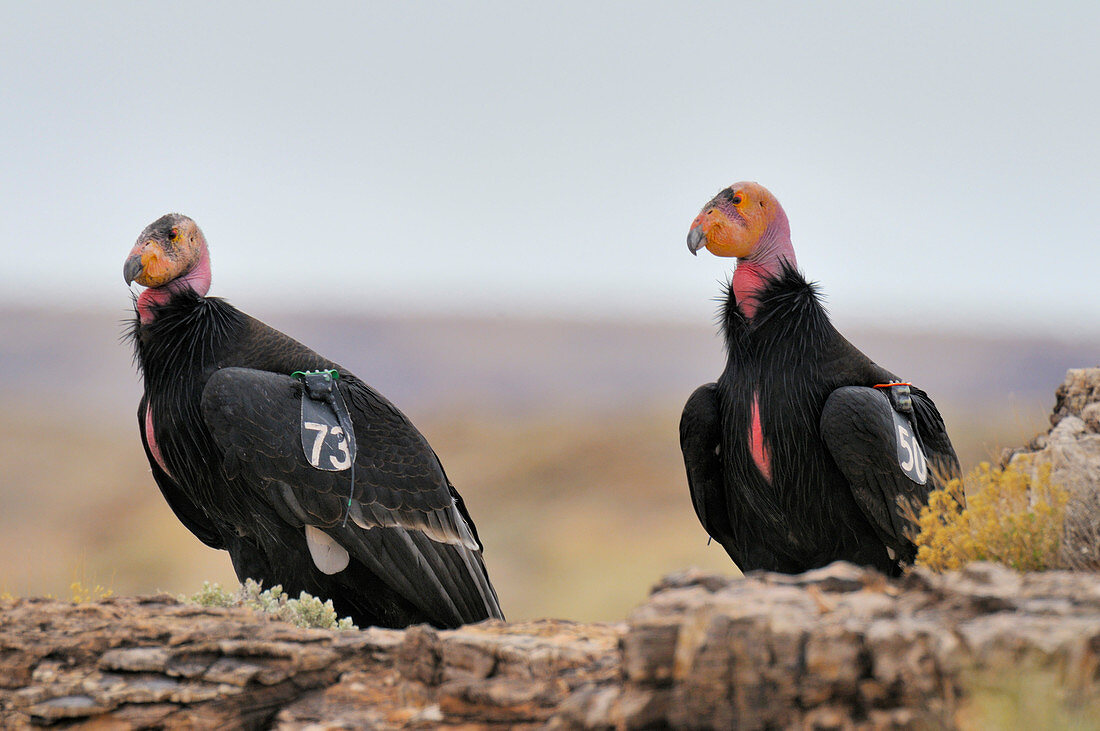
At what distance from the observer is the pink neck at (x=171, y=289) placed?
7379 mm

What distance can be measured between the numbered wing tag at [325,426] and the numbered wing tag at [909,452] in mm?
3143

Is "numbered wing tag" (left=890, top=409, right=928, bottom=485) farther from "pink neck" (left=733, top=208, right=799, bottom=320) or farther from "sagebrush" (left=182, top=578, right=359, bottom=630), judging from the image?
"sagebrush" (left=182, top=578, right=359, bottom=630)

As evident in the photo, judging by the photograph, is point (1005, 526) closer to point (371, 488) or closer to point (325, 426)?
point (371, 488)

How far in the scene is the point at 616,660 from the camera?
4223 millimetres

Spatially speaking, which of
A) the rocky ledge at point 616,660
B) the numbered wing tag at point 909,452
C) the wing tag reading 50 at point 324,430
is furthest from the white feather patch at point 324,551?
the numbered wing tag at point 909,452

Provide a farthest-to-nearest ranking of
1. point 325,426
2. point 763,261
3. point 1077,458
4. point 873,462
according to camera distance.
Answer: point 763,261, point 325,426, point 873,462, point 1077,458

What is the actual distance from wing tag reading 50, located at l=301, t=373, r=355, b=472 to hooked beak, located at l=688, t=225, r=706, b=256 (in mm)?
2371

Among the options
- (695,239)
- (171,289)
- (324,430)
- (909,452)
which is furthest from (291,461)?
(909,452)

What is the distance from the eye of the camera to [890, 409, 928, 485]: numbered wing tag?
641 centimetres

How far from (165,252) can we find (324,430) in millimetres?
1708

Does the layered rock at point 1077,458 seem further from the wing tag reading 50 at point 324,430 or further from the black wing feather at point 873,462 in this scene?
the wing tag reading 50 at point 324,430

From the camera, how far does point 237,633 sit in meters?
4.87

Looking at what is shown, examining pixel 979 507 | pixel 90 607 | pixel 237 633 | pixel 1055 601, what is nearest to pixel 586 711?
pixel 1055 601

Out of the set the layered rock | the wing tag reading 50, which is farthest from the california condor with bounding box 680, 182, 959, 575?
the wing tag reading 50
